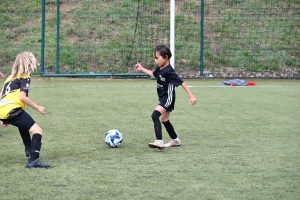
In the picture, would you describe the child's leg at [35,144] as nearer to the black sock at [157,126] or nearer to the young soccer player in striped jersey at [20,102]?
the young soccer player in striped jersey at [20,102]

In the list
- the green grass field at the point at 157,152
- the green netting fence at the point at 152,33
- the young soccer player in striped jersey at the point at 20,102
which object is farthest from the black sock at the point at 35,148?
the green netting fence at the point at 152,33

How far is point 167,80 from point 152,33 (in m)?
10.4

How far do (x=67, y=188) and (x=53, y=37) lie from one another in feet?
42.3

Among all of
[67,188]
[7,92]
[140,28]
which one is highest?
[140,28]

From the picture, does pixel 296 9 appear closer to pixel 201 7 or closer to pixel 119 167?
pixel 201 7

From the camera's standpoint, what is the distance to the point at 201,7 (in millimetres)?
16906

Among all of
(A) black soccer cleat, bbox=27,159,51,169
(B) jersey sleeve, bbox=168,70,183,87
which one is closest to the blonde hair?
(A) black soccer cleat, bbox=27,159,51,169

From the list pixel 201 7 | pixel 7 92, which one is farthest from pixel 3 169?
pixel 201 7

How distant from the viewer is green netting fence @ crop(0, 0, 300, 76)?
17.3 metres

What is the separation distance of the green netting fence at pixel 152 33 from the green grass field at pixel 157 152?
4.76 m

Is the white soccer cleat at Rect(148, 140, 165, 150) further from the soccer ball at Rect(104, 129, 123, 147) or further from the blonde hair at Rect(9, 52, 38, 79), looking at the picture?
the blonde hair at Rect(9, 52, 38, 79)

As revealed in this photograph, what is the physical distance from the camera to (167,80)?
24.5ft

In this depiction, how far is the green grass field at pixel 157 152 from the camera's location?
5.35 meters

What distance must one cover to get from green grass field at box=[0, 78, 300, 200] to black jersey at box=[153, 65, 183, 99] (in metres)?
0.70
